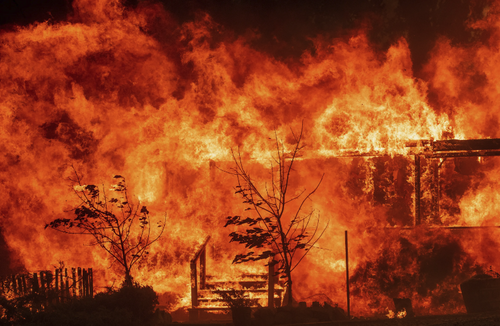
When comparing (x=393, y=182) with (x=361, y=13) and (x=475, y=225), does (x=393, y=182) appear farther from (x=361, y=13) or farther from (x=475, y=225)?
(x=361, y=13)

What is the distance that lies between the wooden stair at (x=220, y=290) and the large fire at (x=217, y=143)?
788 mm

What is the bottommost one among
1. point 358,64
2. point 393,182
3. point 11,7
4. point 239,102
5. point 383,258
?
point 383,258

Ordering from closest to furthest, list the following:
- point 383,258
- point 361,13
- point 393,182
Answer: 1. point 383,258
2. point 393,182
3. point 361,13

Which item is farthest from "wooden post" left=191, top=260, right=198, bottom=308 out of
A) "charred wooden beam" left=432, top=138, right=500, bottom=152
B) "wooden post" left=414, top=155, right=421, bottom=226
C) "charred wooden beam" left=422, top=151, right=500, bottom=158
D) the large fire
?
"charred wooden beam" left=432, top=138, right=500, bottom=152

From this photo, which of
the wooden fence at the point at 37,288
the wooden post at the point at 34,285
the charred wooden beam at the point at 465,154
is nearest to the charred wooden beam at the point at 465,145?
the charred wooden beam at the point at 465,154

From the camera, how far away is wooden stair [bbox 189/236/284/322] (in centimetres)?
988

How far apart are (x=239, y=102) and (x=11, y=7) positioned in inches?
316

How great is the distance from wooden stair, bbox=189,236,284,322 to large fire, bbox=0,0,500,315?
0.79 metres

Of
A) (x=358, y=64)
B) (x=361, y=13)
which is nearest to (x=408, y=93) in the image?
(x=358, y=64)

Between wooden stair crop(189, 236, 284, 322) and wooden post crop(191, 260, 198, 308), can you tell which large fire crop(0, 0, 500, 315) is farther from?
wooden post crop(191, 260, 198, 308)

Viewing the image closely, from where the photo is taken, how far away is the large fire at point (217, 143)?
12.1 metres

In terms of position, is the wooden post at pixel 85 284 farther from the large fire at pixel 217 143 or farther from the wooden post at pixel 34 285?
the large fire at pixel 217 143

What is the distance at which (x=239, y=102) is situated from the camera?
1362cm

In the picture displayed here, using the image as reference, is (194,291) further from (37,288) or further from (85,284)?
(37,288)
